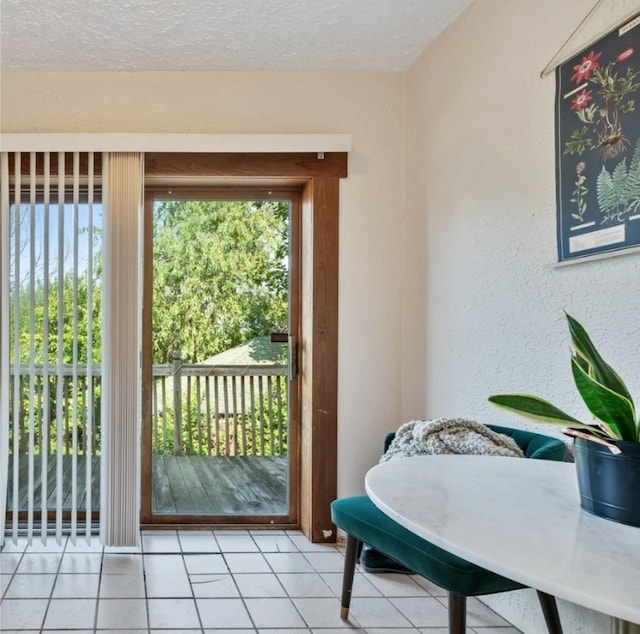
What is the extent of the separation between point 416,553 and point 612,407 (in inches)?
30.4

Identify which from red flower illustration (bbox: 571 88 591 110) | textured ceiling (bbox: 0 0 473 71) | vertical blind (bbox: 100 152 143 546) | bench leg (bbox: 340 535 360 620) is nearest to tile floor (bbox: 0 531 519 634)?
bench leg (bbox: 340 535 360 620)

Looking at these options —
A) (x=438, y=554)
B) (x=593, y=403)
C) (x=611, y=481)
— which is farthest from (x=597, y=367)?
(x=438, y=554)

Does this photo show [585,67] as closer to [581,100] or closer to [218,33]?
[581,100]

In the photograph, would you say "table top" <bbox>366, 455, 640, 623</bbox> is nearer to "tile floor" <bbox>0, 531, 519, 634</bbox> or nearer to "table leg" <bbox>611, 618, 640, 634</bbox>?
"table leg" <bbox>611, 618, 640, 634</bbox>

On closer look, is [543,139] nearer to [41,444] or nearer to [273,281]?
[273,281]

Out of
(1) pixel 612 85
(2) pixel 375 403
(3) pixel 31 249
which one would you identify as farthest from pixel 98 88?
(1) pixel 612 85

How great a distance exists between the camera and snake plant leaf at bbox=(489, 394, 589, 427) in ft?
3.45

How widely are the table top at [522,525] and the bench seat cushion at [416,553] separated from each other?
327 millimetres

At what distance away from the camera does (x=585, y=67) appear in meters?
1.60

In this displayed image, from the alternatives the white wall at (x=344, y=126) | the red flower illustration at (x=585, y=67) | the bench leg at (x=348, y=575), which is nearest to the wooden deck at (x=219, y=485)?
the white wall at (x=344, y=126)

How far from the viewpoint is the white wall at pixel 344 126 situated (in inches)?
107

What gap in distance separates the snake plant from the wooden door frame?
66.6 inches

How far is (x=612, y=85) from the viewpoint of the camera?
4.92 feet

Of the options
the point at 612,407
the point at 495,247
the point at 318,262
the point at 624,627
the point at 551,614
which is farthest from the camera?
the point at 318,262
